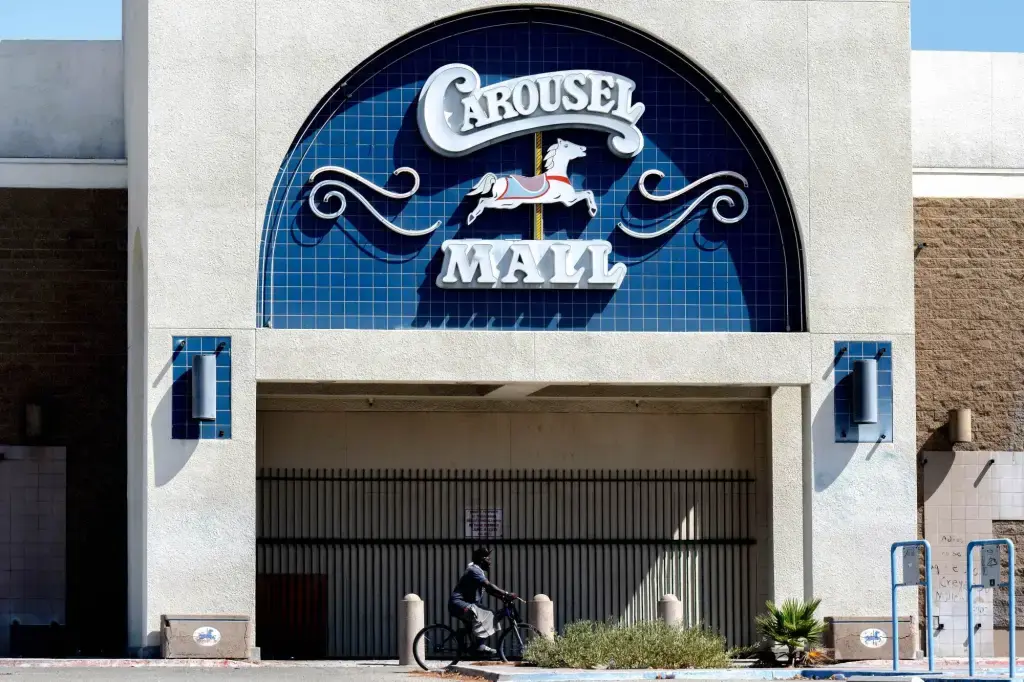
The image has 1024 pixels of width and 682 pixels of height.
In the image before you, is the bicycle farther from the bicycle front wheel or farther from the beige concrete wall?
the beige concrete wall

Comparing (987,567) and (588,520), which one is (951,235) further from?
(987,567)

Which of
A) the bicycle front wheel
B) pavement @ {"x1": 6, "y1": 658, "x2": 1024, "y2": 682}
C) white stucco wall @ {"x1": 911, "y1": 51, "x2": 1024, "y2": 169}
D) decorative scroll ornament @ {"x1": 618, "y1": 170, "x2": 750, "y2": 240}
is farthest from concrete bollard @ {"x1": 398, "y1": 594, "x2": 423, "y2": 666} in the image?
white stucco wall @ {"x1": 911, "y1": 51, "x2": 1024, "y2": 169}

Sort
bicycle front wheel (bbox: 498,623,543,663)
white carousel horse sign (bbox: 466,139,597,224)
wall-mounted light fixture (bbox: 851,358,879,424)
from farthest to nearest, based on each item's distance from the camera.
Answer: white carousel horse sign (bbox: 466,139,597,224), wall-mounted light fixture (bbox: 851,358,879,424), bicycle front wheel (bbox: 498,623,543,663)

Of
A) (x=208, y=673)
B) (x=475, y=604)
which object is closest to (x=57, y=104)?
(x=208, y=673)

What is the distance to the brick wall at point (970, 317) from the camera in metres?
26.1

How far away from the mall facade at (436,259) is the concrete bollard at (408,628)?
196cm

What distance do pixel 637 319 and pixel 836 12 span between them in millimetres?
4886

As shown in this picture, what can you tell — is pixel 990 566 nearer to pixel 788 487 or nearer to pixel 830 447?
pixel 830 447

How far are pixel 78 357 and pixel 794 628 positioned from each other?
1104cm

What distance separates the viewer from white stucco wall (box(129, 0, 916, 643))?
883 inches

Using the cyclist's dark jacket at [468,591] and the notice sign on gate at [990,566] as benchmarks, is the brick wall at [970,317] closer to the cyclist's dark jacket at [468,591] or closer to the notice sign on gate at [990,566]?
the notice sign on gate at [990,566]

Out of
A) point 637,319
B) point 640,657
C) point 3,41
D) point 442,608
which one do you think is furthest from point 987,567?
point 3,41

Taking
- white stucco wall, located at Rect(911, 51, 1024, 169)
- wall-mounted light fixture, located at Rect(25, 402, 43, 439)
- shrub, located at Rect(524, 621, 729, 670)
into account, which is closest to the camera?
shrub, located at Rect(524, 621, 729, 670)

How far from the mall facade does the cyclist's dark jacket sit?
269 centimetres
